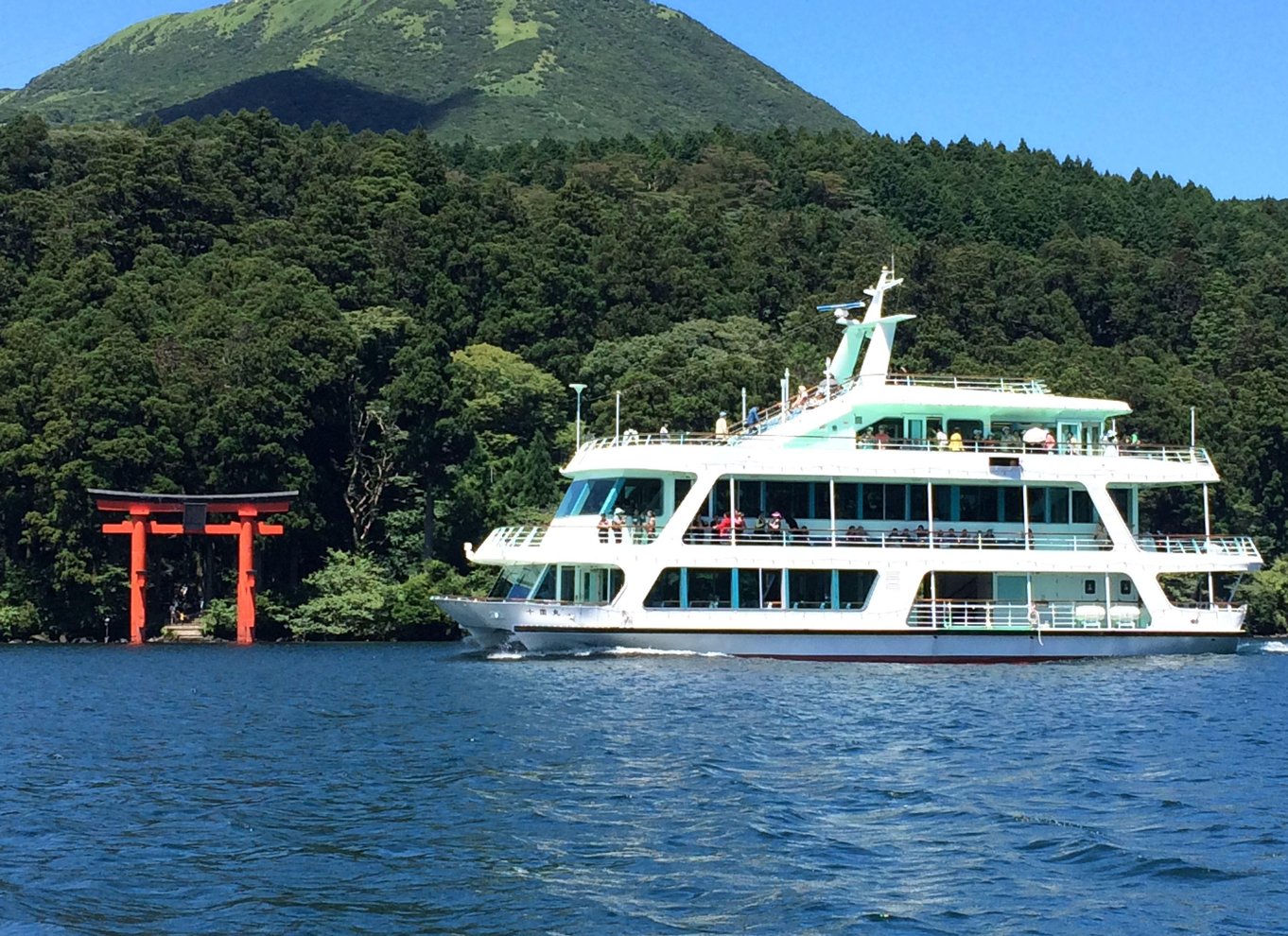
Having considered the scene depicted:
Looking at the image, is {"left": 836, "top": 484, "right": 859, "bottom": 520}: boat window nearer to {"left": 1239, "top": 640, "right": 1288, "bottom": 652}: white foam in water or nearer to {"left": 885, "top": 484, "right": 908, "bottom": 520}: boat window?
{"left": 885, "top": 484, "right": 908, "bottom": 520}: boat window

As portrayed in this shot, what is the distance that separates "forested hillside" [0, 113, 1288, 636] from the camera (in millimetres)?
50156

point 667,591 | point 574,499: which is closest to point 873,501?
point 667,591

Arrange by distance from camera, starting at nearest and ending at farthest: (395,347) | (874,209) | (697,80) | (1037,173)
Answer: (395,347) < (874,209) < (1037,173) < (697,80)

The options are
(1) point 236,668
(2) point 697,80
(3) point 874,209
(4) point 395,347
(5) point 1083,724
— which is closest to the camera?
(5) point 1083,724

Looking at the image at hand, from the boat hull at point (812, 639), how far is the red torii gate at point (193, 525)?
13.9 metres

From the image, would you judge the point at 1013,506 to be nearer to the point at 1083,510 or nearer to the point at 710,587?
the point at 1083,510

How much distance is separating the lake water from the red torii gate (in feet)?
55.7

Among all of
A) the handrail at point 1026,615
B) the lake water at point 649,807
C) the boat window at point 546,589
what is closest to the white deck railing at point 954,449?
the boat window at point 546,589

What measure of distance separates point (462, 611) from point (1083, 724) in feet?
46.9

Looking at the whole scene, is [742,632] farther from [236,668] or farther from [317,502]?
[317,502]

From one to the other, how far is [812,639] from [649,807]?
54.2ft

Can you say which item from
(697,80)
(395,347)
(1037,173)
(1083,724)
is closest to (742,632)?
(1083,724)

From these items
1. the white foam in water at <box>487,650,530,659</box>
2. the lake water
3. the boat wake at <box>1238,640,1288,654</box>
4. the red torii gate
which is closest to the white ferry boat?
the white foam in water at <box>487,650,530,659</box>

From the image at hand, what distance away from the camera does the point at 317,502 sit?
54438 millimetres
